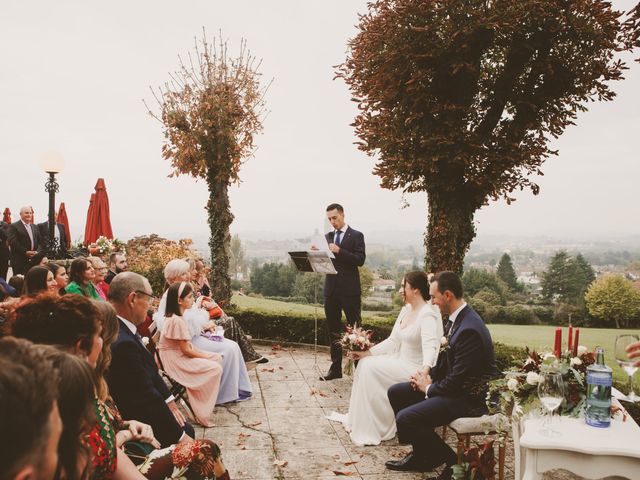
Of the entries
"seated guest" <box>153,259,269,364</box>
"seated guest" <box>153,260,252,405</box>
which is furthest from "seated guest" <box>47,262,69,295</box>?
"seated guest" <box>153,260,252,405</box>

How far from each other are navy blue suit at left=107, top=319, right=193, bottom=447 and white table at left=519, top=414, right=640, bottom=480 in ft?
7.52

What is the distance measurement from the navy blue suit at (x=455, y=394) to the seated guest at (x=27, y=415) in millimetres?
3330

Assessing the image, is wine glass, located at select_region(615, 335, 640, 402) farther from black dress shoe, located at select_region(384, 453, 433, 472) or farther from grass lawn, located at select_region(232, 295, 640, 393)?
black dress shoe, located at select_region(384, 453, 433, 472)

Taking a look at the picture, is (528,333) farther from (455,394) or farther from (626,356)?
(626,356)

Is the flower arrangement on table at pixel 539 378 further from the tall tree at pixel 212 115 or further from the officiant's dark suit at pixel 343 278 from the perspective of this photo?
the tall tree at pixel 212 115

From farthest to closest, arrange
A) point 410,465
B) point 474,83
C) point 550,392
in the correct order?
1. point 474,83
2. point 410,465
3. point 550,392

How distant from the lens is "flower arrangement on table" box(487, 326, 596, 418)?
314 centimetres

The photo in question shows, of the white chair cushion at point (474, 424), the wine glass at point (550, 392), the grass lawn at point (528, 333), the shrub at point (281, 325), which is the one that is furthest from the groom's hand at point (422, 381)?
the shrub at point (281, 325)

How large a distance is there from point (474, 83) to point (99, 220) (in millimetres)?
9391

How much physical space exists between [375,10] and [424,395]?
19.2 ft

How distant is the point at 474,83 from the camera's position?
A: 755 centimetres

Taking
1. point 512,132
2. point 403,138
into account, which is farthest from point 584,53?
point 403,138

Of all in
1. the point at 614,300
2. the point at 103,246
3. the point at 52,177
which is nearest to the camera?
the point at 614,300

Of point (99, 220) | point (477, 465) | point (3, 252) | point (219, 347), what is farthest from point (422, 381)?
point (99, 220)
